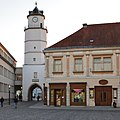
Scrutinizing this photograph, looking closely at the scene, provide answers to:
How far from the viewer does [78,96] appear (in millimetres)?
42406

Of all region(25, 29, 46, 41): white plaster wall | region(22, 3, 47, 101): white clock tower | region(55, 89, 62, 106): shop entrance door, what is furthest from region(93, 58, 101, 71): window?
region(25, 29, 46, 41): white plaster wall

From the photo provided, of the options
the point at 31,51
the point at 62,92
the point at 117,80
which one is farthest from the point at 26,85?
the point at 117,80

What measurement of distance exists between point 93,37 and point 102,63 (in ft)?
16.7

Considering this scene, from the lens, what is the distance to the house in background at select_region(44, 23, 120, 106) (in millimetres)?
41438

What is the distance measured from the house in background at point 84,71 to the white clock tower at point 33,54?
25192 mm

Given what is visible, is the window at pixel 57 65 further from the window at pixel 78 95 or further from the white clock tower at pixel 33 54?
the white clock tower at pixel 33 54

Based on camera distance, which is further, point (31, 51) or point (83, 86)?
point (31, 51)

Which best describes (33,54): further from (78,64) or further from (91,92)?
(91,92)

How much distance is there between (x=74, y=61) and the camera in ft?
141

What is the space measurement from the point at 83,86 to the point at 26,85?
101 ft

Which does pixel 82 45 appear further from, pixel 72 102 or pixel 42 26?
pixel 42 26

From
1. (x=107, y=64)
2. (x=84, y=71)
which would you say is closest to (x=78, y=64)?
(x=84, y=71)

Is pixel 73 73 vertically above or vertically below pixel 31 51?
below

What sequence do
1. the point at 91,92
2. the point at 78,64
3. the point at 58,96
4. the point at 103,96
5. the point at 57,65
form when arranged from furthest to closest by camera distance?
the point at 57,65
the point at 58,96
the point at 78,64
the point at 91,92
the point at 103,96
